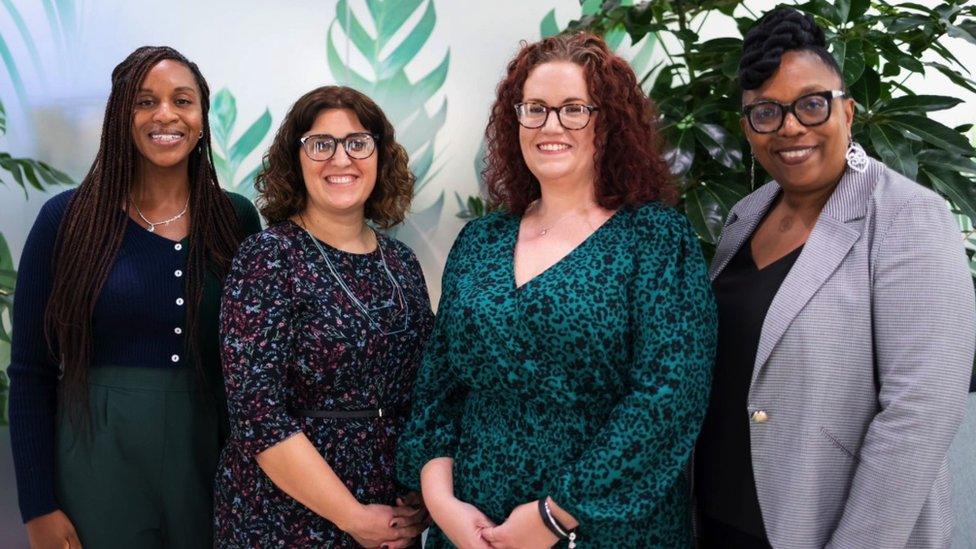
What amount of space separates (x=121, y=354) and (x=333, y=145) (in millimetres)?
708

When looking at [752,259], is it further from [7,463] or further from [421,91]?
[7,463]

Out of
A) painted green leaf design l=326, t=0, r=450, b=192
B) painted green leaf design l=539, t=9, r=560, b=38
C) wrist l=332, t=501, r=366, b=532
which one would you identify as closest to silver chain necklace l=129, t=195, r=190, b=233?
wrist l=332, t=501, r=366, b=532

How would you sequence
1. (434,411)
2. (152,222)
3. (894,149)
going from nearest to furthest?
(434,411)
(152,222)
(894,149)

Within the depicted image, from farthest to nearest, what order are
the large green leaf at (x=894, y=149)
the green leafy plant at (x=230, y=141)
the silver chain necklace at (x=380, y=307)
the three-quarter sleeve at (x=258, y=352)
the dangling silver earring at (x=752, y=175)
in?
the green leafy plant at (x=230, y=141) < the dangling silver earring at (x=752, y=175) < the large green leaf at (x=894, y=149) < the silver chain necklace at (x=380, y=307) < the three-quarter sleeve at (x=258, y=352)

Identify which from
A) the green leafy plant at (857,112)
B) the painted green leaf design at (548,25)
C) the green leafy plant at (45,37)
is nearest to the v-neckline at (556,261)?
the green leafy plant at (857,112)

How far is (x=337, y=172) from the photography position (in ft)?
6.15

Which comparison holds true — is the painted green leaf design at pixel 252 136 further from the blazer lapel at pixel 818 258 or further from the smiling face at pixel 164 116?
the blazer lapel at pixel 818 258

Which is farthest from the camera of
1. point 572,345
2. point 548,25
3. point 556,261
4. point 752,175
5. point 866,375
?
point 548,25

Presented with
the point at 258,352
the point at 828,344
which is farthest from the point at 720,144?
the point at 258,352

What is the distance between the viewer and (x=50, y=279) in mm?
1990

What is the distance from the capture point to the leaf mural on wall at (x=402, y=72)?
119 inches

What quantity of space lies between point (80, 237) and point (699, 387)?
1430 mm

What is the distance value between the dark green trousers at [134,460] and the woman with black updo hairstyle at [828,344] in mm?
1184

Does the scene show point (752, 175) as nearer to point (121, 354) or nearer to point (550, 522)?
point (550, 522)
